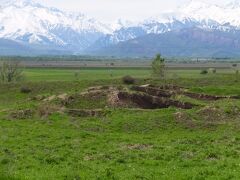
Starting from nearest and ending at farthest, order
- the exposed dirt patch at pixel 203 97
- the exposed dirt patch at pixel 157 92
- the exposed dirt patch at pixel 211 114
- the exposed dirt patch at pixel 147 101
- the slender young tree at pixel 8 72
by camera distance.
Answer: the exposed dirt patch at pixel 211 114
the exposed dirt patch at pixel 147 101
the exposed dirt patch at pixel 203 97
the exposed dirt patch at pixel 157 92
the slender young tree at pixel 8 72

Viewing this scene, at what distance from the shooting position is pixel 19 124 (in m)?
43.4

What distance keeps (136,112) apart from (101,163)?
2240 centimetres

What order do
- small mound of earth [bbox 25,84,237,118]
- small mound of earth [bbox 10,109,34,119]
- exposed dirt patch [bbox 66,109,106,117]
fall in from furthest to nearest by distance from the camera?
small mound of earth [bbox 25,84,237,118], exposed dirt patch [bbox 66,109,106,117], small mound of earth [bbox 10,109,34,119]

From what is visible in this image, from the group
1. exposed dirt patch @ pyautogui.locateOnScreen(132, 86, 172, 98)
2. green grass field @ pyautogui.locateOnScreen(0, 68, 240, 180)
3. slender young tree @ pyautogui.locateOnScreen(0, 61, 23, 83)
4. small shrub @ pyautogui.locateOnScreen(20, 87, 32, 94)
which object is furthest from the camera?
slender young tree @ pyautogui.locateOnScreen(0, 61, 23, 83)

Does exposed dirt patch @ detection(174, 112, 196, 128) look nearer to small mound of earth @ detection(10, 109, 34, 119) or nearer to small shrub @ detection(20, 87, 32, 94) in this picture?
small mound of earth @ detection(10, 109, 34, 119)

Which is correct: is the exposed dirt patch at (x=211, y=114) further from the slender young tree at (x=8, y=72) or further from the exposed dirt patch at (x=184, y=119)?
the slender young tree at (x=8, y=72)

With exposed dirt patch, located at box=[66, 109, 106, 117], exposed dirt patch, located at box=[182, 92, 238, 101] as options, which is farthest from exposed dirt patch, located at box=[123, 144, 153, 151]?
exposed dirt patch, located at box=[182, 92, 238, 101]

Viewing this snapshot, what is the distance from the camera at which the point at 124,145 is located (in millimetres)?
33656

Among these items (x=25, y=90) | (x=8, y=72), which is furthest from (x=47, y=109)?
(x=8, y=72)

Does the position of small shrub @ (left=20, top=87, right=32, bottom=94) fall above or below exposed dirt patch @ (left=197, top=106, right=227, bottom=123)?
below

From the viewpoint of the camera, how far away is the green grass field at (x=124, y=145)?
76.4 feet

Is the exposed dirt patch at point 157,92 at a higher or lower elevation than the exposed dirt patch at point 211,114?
higher

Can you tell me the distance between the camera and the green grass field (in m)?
23.3

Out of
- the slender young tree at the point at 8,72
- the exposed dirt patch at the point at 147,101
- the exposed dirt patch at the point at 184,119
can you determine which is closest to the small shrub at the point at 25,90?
the exposed dirt patch at the point at 147,101
